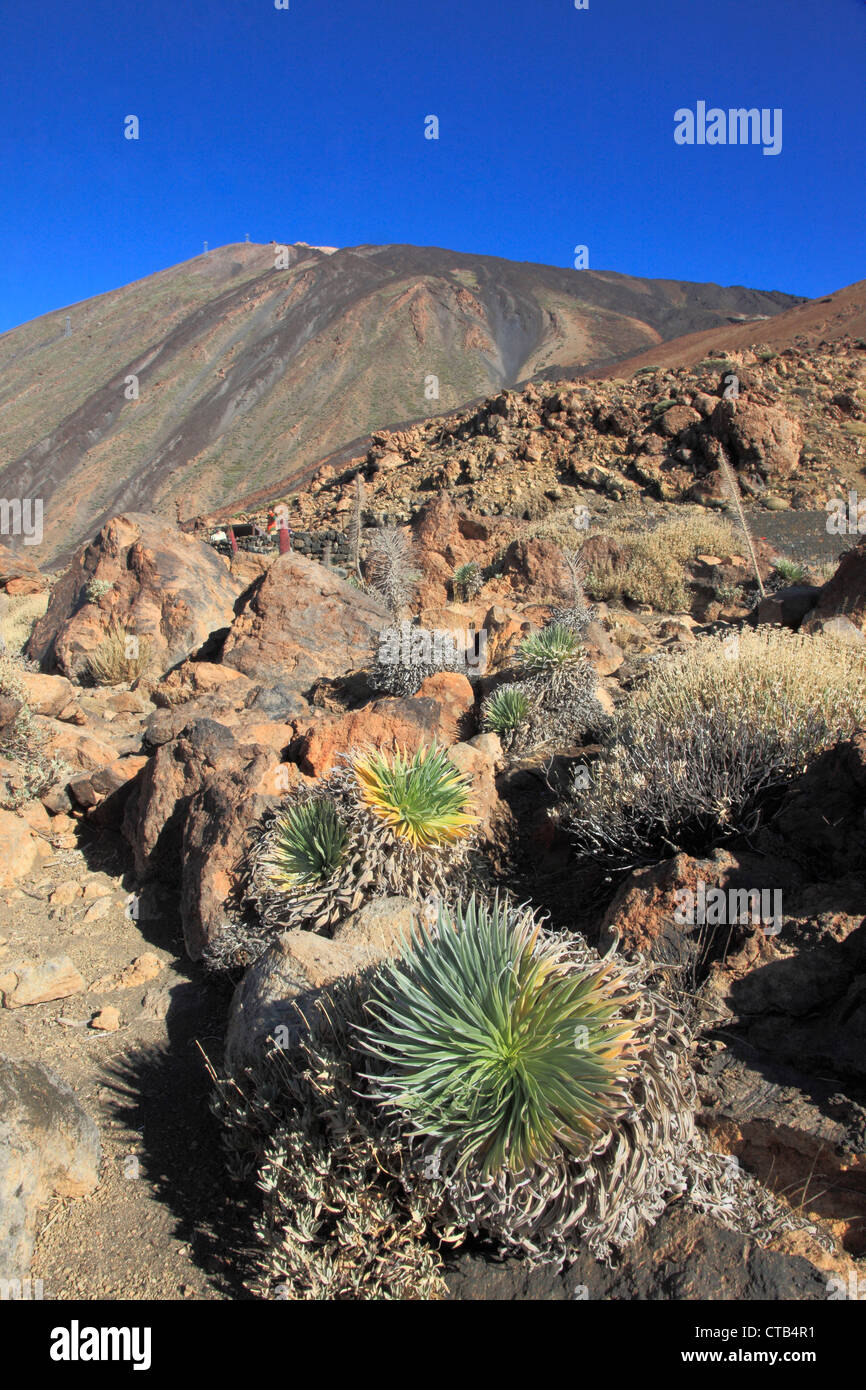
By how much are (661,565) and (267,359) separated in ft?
182

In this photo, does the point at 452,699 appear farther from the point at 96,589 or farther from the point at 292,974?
the point at 96,589

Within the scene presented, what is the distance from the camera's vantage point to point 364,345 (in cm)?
5944

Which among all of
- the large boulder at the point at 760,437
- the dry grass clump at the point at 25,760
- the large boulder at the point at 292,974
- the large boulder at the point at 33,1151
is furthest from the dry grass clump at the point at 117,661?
the large boulder at the point at 760,437

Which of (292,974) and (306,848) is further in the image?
(306,848)

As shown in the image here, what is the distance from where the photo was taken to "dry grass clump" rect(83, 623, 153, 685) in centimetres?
798

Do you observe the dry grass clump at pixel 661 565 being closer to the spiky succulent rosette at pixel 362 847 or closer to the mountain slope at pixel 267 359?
the spiky succulent rosette at pixel 362 847

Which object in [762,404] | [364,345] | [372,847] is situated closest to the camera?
[372,847]

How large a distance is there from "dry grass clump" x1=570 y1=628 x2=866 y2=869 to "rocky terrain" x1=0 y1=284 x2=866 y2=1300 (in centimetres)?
6

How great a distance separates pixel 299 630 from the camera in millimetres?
7410

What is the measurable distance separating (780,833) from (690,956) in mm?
763

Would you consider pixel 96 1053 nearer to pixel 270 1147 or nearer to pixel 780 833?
pixel 270 1147

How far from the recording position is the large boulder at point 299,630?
23.5 feet

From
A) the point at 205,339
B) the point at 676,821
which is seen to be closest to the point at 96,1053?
the point at 676,821

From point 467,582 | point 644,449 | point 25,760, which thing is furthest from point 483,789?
point 644,449
